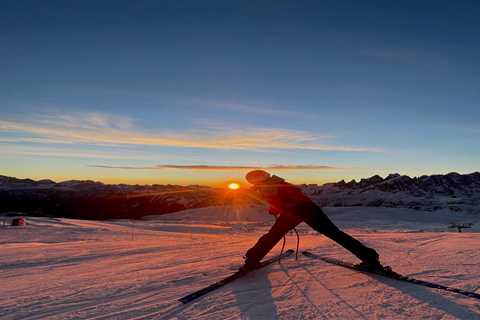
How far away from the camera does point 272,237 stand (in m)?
6.43

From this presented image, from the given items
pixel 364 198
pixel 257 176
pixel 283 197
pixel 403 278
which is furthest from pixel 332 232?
pixel 364 198

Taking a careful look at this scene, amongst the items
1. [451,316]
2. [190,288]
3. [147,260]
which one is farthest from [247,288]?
[147,260]

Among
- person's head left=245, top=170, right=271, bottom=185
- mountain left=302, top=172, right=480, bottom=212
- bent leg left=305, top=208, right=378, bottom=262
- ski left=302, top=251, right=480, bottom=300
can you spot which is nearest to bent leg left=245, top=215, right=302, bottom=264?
bent leg left=305, top=208, right=378, bottom=262

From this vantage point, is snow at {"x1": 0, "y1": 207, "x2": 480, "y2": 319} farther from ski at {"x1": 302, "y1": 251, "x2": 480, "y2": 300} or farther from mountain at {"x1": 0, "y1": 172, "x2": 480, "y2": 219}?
mountain at {"x1": 0, "y1": 172, "x2": 480, "y2": 219}

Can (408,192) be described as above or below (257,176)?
above

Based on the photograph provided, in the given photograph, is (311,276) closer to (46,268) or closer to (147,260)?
(147,260)

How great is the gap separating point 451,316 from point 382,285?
1.25 metres

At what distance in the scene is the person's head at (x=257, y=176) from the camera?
6227 mm

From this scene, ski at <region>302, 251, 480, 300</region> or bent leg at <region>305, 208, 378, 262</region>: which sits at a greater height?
bent leg at <region>305, 208, 378, 262</region>

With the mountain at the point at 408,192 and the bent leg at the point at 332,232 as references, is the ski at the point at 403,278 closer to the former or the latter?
the bent leg at the point at 332,232

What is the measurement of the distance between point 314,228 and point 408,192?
72753mm

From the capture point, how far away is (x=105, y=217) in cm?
6581

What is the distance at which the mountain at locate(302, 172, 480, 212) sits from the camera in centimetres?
6203

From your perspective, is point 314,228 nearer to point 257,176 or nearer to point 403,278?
point 257,176
